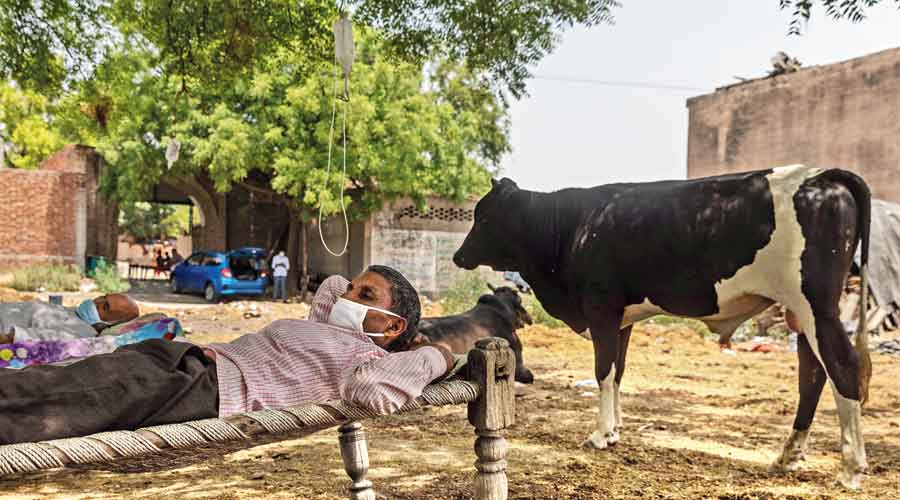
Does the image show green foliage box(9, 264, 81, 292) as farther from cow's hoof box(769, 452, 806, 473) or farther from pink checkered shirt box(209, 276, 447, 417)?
cow's hoof box(769, 452, 806, 473)

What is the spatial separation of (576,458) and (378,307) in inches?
86.6

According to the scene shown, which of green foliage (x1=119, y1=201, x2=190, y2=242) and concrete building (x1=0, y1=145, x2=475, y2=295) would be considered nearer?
concrete building (x1=0, y1=145, x2=475, y2=295)

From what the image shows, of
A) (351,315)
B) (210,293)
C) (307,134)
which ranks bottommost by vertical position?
(210,293)

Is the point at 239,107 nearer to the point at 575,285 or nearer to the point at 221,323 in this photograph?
the point at 221,323

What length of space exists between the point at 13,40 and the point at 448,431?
5491mm

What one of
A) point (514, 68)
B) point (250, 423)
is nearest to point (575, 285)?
point (514, 68)

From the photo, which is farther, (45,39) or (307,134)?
(307,134)

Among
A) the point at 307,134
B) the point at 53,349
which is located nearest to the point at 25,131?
the point at 307,134

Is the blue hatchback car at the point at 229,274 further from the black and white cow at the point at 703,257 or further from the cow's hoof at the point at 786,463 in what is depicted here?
the cow's hoof at the point at 786,463

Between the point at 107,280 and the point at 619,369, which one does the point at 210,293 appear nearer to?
the point at 107,280

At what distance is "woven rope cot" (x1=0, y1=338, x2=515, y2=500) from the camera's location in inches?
80.9

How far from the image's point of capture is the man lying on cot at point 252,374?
2.23 metres

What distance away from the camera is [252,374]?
2.75 meters

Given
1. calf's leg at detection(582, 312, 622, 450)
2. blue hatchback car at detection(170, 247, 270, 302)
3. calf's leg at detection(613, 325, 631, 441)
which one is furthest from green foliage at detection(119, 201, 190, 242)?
calf's leg at detection(582, 312, 622, 450)
